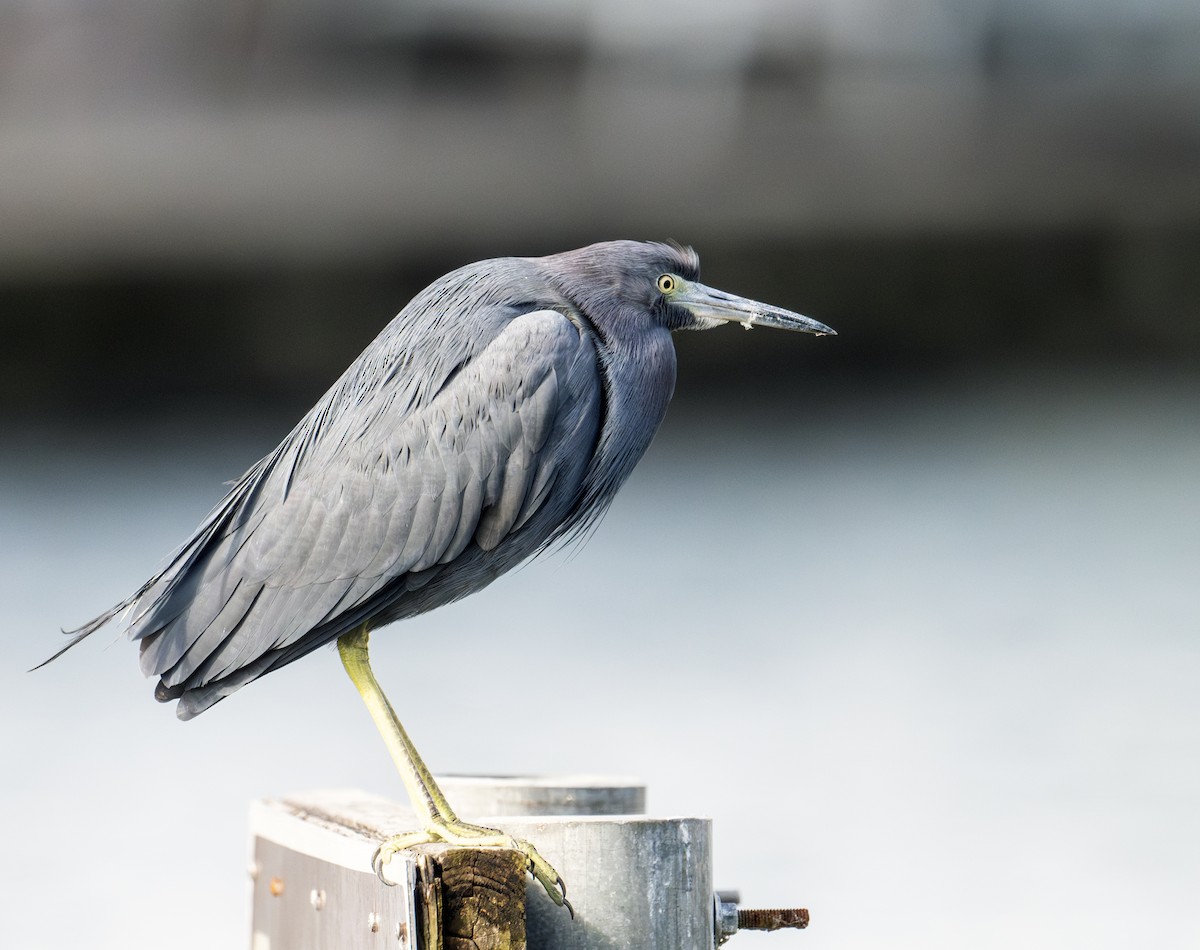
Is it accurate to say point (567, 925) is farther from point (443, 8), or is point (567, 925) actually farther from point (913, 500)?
point (913, 500)

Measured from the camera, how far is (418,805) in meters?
2.21

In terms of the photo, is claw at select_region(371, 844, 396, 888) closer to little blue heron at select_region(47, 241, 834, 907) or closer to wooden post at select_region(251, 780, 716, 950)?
wooden post at select_region(251, 780, 716, 950)

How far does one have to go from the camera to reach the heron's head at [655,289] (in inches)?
104

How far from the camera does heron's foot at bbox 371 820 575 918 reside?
6.14 ft

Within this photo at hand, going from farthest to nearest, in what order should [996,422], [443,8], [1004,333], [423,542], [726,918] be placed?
[996,422], [1004,333], [443,8], [423,542], [726,918]

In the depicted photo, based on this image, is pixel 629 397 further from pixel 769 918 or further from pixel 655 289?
pixel 769 918

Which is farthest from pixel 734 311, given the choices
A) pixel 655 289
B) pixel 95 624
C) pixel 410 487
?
pixel 95 624

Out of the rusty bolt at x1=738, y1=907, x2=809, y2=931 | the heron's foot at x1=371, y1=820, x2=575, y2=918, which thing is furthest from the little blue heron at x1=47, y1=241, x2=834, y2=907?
the rusty bolt at x1=738, y1=907, x2=809, y2=931

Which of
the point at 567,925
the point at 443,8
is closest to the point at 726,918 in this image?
the point at 567,925

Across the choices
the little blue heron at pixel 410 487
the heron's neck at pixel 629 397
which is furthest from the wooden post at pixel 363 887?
the heron's neck at pixel 629 397

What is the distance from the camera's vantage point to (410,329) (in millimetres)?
2572

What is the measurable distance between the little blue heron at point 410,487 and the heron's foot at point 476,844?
0.18 meters

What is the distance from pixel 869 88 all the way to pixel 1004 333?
1.98 m

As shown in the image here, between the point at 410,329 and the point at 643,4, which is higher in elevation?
the point at 643,4
